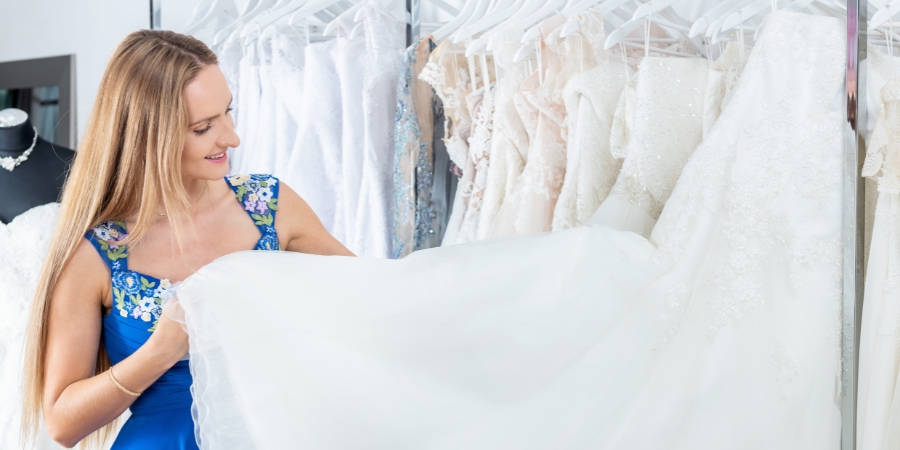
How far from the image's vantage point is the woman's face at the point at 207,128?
128 cm

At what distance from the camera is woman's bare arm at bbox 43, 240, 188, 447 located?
115 cm

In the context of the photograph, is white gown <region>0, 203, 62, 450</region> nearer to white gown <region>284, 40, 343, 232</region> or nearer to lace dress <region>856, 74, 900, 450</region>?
white gown <region>284, 40, 343, 232</region>

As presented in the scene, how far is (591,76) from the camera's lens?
1.66 m

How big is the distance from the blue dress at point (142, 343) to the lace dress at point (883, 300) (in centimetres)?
113

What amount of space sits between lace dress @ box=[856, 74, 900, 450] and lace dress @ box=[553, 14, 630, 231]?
0.55 meters

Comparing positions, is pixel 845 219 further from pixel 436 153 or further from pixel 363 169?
pixel 363 169

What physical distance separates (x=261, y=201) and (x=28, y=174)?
908mm

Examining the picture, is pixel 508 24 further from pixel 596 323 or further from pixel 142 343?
pixel 142 343

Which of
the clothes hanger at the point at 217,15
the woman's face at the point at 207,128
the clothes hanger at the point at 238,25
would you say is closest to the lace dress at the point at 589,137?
the woman's face at the point at 207,128

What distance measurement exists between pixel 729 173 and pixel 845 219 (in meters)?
0.20

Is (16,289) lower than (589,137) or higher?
lower

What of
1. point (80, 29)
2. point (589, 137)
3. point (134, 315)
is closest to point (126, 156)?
point (134, 315)

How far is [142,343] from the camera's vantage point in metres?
1.30

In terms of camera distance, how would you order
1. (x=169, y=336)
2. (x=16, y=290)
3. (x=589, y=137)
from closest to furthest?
1. (x=169, y=336)
2. (x=589, y=137)
3. (x=16, y=290)
